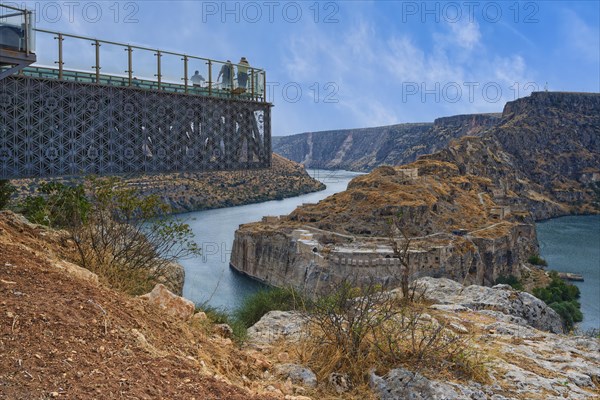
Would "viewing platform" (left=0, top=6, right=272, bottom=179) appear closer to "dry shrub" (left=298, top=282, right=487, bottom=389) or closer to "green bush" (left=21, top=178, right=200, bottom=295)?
"green bush" (left=21, top=178, right=200, bottom=295)

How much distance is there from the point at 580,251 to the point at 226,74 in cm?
5640

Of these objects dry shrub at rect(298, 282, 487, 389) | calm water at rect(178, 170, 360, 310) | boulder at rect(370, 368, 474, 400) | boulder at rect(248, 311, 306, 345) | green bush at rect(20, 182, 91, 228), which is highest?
green bush at rect(20, 182, 91, 228)

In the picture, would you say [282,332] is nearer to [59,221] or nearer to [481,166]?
[59,221]

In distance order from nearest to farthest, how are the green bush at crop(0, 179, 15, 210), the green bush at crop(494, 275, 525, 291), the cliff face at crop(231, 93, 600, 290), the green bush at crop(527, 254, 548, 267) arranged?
the green bush at crop(0, 179, 15, 210) → the cliff face at crop(231, 93, 600, 290) → the green bush at crop(494, 275, 525, 291) → the green bush at crop(527, 254, 548, 267)

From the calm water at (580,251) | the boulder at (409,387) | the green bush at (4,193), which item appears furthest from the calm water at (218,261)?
the calm water at (580,251)

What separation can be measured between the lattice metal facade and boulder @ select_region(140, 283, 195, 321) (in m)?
5.55

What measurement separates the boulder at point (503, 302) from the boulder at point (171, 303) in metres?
4.83

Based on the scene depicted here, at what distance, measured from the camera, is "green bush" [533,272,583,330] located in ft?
99.0

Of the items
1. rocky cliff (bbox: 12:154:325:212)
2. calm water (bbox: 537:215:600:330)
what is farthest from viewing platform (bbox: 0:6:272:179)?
rocky cliff (bbox: 12:154:325:212)

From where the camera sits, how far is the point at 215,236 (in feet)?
176

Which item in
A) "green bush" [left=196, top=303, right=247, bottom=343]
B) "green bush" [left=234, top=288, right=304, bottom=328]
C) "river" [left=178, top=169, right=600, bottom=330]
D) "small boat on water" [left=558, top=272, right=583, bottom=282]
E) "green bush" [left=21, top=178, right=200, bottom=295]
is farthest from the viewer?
"small boat on water" [left=558, top=272, right=583, bottom=282]

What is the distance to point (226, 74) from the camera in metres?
12.7

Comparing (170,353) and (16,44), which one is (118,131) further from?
(170,353)

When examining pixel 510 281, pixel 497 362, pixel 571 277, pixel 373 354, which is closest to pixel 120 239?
pixel 373 354
